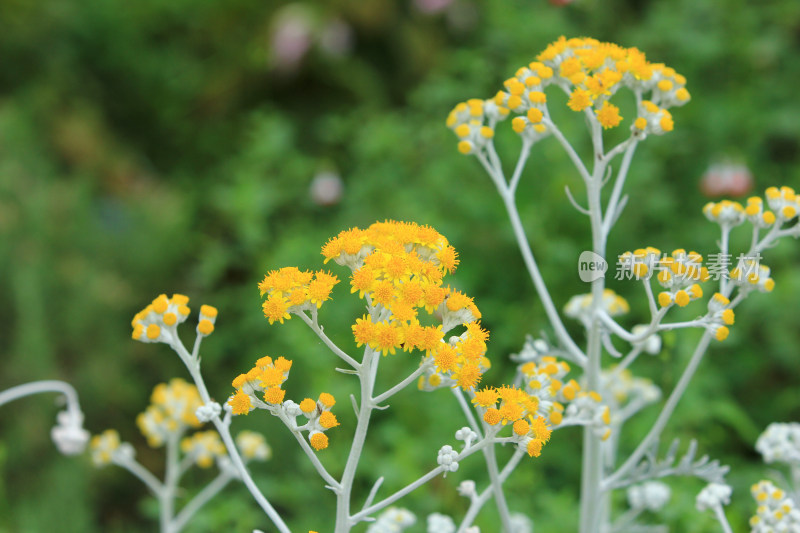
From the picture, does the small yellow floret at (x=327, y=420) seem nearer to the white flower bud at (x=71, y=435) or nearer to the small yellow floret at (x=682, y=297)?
the small yellow floret at (x=682, y=297)

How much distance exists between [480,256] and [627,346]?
0.68 m

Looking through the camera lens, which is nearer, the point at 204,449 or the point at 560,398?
the point at 560,398

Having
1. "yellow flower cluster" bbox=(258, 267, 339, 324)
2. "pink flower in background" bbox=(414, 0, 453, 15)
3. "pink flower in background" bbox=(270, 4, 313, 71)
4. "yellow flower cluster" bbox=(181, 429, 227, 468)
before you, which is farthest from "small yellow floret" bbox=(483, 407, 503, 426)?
"pink flower in background" bbox=(270, 4, 313, 71)

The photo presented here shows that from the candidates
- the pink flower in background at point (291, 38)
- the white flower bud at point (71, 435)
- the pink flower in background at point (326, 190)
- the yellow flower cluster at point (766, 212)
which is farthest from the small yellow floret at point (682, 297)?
the pink flower in background at point (291, 38)

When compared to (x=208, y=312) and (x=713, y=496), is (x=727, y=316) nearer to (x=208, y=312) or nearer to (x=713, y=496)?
(x=713, y=496)

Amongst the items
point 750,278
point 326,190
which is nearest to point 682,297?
point 750,278

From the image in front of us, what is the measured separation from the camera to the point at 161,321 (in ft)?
3.84

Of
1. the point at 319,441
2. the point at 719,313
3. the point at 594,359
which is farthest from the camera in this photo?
the point at 594,359

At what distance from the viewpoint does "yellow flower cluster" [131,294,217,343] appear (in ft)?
3.75

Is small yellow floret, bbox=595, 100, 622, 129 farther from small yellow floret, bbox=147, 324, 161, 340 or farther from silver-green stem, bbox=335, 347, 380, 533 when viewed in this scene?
small yellow floret, bbox=147, 324, 161, 340

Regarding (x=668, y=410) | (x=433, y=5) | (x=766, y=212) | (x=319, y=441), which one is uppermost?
(x=433, y=5)

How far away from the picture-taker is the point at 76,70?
5.02 meters

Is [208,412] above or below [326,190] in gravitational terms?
below

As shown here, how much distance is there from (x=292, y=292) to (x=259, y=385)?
0.43 feet
